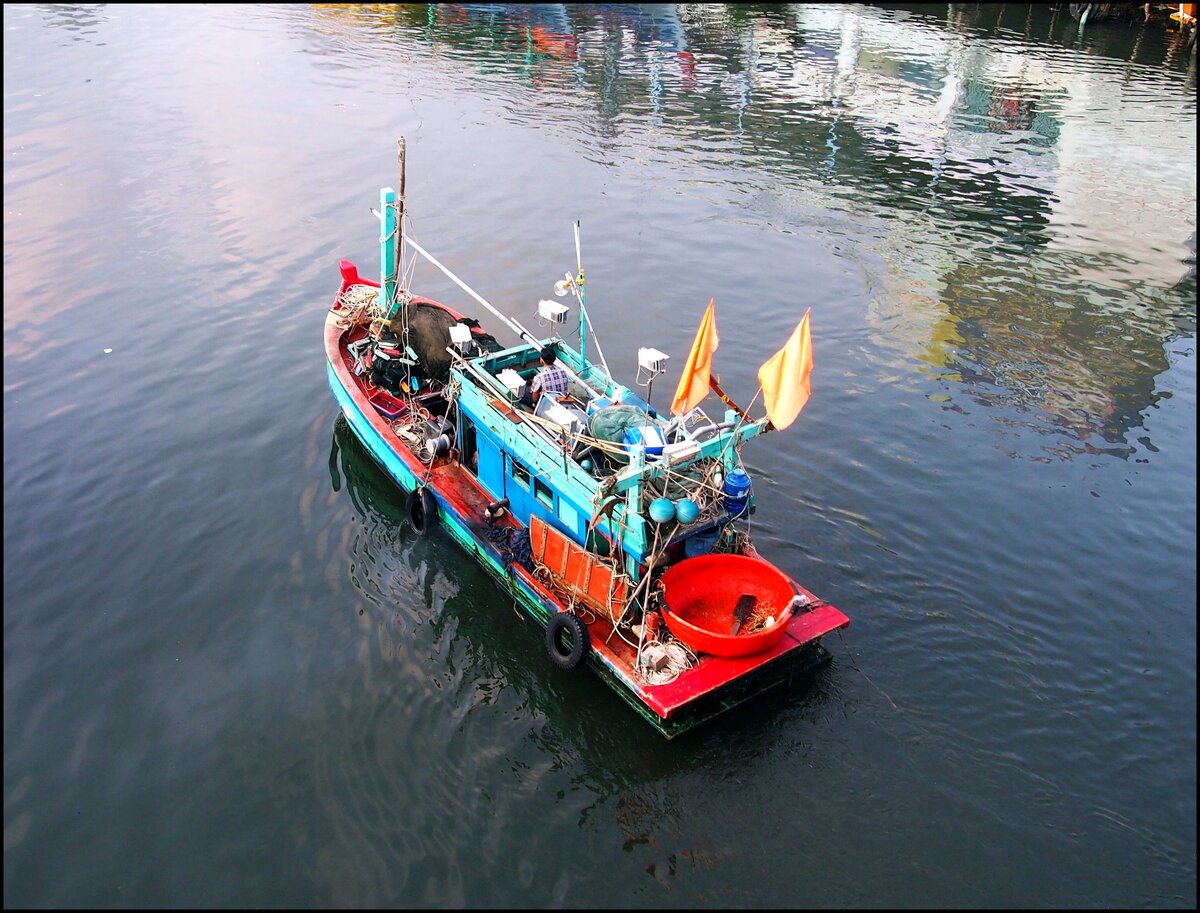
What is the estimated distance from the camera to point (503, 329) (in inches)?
880

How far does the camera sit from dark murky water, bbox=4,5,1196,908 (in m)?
10.7

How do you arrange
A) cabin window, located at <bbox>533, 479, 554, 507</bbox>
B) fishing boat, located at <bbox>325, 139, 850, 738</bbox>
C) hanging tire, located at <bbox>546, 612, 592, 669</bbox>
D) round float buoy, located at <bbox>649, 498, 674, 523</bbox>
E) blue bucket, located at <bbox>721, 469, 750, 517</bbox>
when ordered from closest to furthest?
1. round float buoy, located at <bbox>649, 498, 674, 523</bbox>
2. fishing boat, located at <bbox>325, 139, 850, 738</bbox>
3. blue bucket, located at <bbox>721, 469, 750, 517</bbox>
4. hanging tire, located at <bbox>546, 612, 592, 669</bbox>
5. cabin window, located at <bbox>533, 479, 554, 507</bbox>

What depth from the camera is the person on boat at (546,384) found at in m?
13.9

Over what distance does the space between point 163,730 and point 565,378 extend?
7.78m

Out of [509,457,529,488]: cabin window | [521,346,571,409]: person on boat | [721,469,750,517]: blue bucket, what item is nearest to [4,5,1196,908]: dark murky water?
[509,457,529,488]: cabin window

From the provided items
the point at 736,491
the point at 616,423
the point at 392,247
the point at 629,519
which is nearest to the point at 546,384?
the point at 616,423

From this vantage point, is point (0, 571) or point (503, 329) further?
point (503, 329)

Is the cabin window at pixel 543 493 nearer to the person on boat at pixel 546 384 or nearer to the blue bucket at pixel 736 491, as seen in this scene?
the person on boat at pixel 546 384

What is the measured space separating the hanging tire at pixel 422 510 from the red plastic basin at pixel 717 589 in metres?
4.89

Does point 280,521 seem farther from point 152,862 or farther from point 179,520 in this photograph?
point 152,862

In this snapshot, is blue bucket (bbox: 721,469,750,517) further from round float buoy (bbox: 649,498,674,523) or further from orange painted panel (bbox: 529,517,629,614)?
orange painted panel (bbox: 529,517,629,614)

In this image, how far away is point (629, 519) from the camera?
38.8 ft

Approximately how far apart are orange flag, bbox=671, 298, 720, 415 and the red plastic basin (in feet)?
7.34

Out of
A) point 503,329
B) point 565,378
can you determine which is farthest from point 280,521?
point 503,329
